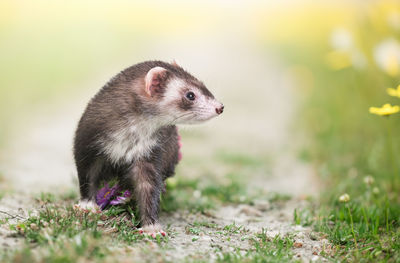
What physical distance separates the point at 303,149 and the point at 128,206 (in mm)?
3814

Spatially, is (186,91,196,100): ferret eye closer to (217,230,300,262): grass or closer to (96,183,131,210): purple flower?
(96,183,131,210): purple flower

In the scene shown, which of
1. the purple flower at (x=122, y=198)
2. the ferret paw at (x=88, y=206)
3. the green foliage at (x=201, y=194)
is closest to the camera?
the ferret paw at (x=88, y=206)

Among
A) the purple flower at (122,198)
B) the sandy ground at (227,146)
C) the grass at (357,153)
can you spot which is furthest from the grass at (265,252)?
the purple flower at (122,198)

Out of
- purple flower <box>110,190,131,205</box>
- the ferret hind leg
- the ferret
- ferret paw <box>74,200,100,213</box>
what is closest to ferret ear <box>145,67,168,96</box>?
the ferret

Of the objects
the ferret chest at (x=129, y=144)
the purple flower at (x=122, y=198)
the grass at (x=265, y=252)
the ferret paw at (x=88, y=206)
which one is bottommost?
the grass at (x=265, y=252)

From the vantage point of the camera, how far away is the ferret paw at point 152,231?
3624mm

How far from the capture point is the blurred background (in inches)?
255

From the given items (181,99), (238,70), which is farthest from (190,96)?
(238,70)

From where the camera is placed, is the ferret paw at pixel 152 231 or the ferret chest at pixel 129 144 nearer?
the ferret paw at pixel 152 231

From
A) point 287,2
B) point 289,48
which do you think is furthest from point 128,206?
point 287,2

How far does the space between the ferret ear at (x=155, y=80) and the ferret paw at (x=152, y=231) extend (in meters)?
1.07

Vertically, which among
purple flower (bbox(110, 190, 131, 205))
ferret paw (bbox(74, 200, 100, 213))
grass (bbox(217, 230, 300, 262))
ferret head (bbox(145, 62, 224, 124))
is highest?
ferret head (bbox(145, 62, 224, 124))

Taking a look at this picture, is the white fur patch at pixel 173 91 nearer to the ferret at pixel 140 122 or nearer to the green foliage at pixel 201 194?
the ferret at pixel 140 122

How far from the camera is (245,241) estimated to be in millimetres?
3773
